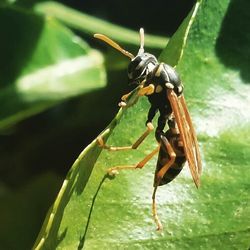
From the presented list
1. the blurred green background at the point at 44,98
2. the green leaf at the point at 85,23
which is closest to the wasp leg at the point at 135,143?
the blurred green background at the point at 44,98

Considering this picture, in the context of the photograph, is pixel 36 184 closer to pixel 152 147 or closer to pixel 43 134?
pixel 43 134

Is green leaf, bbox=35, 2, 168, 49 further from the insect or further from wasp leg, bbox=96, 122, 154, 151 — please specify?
wasp leg, bbox=96, 122, 154, 151

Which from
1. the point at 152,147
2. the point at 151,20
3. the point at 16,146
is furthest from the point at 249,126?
the point at 151,20

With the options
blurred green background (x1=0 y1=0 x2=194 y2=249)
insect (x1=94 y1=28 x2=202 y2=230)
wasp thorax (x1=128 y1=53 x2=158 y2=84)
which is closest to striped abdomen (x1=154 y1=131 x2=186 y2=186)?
insect (x1=94 y1=28 x2=202 y2=230)

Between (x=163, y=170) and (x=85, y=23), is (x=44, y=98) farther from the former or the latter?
(x=163, y=170)

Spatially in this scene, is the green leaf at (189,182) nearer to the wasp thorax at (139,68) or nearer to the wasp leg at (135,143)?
the wasp leg at (135,143)

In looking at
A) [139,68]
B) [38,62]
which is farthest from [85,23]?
[139,68]
